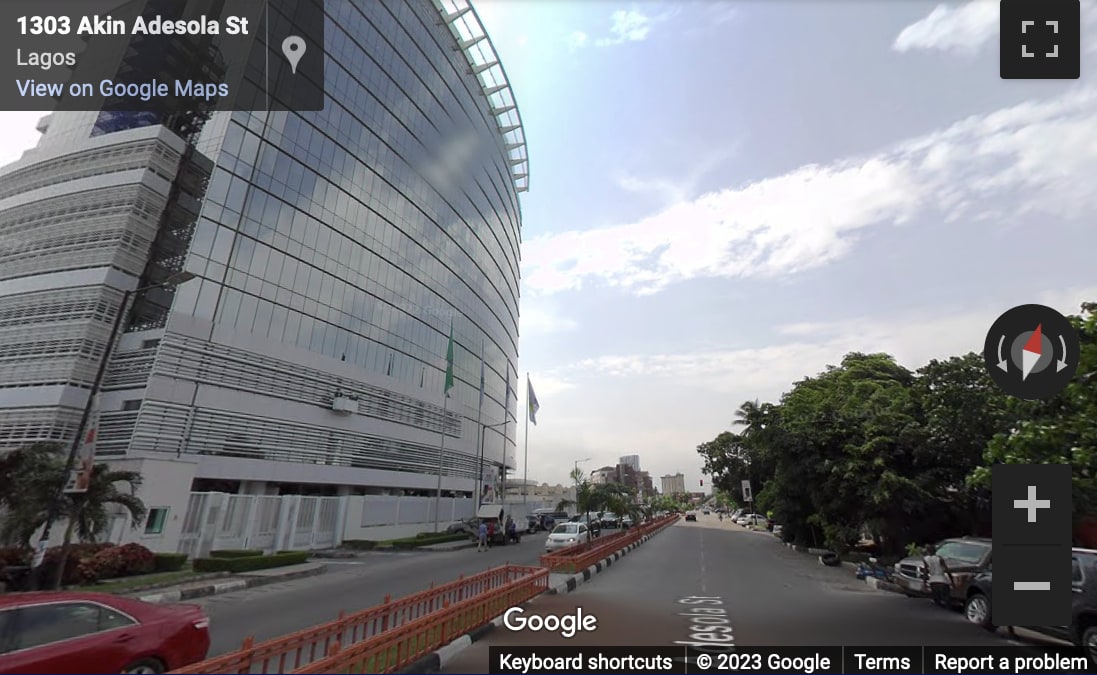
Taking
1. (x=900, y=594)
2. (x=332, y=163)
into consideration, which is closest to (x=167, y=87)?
(x=332, y=163)

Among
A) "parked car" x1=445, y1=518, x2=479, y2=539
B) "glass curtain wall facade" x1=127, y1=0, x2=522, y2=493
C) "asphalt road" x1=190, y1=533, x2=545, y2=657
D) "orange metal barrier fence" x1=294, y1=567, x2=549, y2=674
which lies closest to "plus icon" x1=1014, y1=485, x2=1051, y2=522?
"orange metal barrier fence" x1=294, y1=567, x2=549, y2=674

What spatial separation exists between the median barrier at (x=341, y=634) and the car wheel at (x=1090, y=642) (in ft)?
30.7

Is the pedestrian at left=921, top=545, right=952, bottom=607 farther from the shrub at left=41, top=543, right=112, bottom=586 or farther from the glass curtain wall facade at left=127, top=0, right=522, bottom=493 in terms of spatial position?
the glass curtain wall facade at left=127, top=0, right=522, bottom=493

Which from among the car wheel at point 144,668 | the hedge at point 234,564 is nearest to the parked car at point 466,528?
the hedge at point 234,564

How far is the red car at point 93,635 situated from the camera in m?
5.38

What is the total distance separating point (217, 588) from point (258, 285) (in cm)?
2134

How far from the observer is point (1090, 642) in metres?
7.60

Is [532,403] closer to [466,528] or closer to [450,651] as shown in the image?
[466,528]

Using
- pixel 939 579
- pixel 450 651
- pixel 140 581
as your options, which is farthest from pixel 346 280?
pixel 939 579

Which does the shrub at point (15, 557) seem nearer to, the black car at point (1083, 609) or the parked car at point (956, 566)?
the black car at point (1083, 609)

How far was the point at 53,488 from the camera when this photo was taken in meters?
13.6

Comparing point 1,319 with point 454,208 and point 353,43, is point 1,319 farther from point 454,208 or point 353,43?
point 454,208

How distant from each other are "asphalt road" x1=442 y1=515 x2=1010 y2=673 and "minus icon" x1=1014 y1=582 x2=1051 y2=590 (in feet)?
13.4

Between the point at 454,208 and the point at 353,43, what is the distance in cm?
1806
